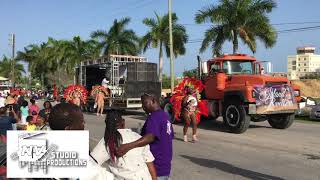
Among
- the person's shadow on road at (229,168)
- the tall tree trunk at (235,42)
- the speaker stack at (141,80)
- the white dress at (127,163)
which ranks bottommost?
the person's shadow on road at (229,168)

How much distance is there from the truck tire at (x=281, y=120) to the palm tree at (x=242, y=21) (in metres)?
16.0

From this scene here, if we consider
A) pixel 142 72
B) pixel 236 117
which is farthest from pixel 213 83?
pixel 142 72

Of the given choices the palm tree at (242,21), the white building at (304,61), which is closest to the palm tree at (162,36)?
the palm tree at (242,21)

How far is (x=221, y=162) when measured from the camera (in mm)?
10258

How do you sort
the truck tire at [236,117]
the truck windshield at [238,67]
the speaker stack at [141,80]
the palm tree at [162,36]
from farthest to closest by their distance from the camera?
1. the palm tree at [162,36]
2. the speaker stack at [141,80]
3. the truck windshield at [238,67]
4. the truck tire at [236,117]

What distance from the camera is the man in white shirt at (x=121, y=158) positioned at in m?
4.18

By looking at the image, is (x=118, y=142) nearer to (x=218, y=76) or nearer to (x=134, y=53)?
(x=218, y=76)

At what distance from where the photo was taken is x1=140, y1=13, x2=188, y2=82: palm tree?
1794 inches

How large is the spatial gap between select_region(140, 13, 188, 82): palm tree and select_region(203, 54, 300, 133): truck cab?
94.0 ft

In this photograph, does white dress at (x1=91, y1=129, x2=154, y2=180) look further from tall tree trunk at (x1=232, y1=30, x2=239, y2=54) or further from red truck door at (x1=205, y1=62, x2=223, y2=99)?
tall tree trunk at (x1=232, y1=30, x2=239, y2=54)

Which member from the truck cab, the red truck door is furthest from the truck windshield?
the red truck door

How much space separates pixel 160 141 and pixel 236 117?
1083 cm

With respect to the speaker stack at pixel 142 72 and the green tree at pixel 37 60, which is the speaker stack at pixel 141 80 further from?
the green tree at pixel 37 60

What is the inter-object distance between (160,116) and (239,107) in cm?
1063
